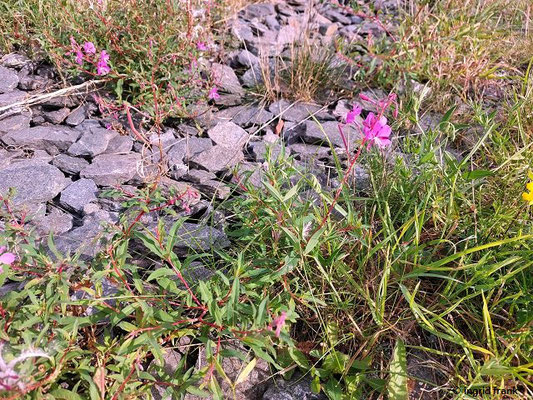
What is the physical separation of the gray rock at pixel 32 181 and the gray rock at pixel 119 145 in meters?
0.36

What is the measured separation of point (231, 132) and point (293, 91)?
2.17 feet

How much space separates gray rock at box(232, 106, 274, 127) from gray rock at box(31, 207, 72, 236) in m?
1.31

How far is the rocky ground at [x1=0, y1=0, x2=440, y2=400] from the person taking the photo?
2176 mm

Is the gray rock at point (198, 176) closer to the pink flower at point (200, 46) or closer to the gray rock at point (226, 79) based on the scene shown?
the gray rock at point (226, 79)

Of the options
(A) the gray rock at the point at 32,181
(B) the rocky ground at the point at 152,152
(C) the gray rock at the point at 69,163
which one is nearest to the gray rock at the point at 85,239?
(B) the rocky ground at the point at 152,152

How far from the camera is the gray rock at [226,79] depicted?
11.0 feet

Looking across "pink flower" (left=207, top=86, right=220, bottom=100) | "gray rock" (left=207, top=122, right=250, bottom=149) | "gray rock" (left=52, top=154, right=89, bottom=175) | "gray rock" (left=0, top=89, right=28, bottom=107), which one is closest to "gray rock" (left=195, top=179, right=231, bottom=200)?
"gray rock" (left=207, top=122, right=250, bottom=149)

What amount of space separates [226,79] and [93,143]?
1.15 metres

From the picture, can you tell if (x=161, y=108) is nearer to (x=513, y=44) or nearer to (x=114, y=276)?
(x=114, y=276)

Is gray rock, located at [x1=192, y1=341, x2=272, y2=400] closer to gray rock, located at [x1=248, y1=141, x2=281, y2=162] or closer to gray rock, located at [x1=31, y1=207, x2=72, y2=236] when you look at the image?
gray rock, located at [x1=31, y1=207, x2=72, y2=236]

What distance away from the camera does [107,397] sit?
1517mm

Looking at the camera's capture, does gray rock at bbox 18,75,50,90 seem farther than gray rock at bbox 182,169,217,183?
Yes

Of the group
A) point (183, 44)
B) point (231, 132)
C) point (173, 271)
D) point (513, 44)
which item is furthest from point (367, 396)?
point (513, 44)

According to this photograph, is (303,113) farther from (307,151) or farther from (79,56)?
(79,56)
